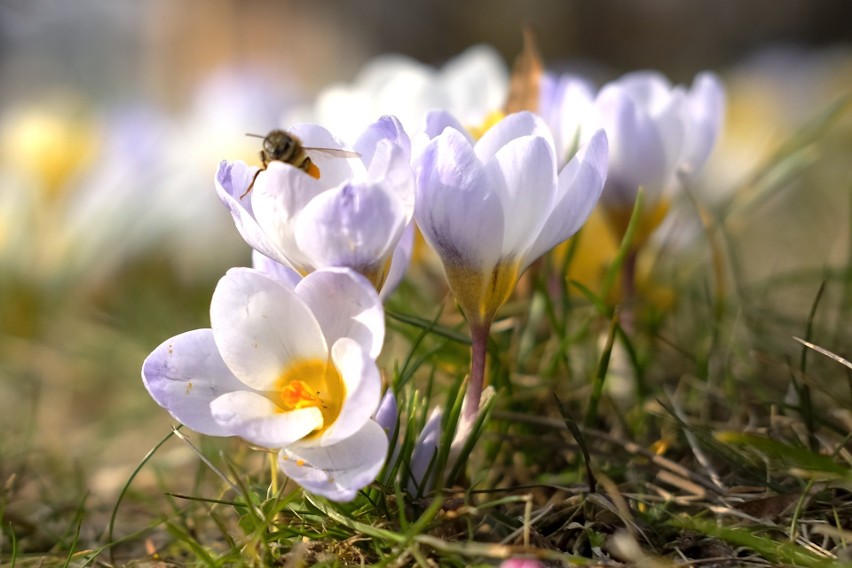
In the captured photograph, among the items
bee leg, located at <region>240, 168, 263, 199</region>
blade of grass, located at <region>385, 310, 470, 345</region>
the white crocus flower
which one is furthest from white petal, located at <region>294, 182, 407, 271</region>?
the white crocus flower

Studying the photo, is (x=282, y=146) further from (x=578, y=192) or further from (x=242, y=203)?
(x=578, y=192)


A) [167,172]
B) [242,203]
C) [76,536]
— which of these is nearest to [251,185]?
[242,203]

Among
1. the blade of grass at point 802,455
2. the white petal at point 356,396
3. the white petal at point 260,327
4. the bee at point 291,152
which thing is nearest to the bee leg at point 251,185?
the bee at point 291,152

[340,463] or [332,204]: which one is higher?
[332,204]

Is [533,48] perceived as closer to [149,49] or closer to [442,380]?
[442,380]

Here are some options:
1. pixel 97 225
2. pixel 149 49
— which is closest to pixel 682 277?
pixel 97 225

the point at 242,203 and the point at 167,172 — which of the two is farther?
the point at 167,172

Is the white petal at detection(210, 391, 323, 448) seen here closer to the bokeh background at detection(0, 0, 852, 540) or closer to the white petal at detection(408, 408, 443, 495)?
the white petal at detection(408, 408, 443, 495)

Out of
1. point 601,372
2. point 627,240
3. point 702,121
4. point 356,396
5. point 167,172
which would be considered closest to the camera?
point 356,396

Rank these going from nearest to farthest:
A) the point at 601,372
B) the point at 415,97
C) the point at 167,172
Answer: the point at 601,372 → the point at 415,97 → the point at 167,172
